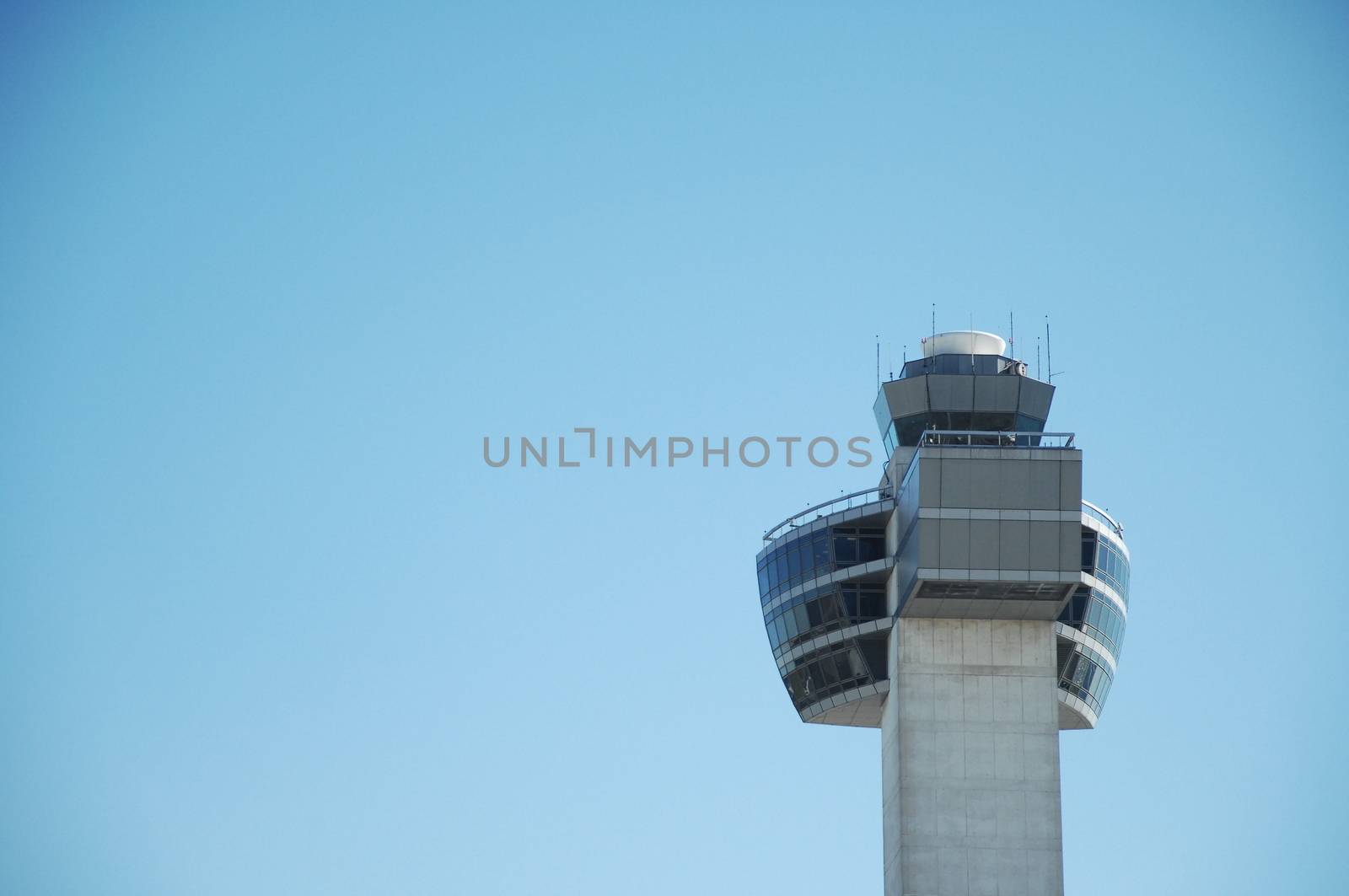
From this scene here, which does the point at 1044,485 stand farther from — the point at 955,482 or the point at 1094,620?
the point at 1094,620

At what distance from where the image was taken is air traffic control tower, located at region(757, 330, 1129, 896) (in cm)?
9994

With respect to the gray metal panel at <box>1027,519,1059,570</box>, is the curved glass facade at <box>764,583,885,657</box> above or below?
below

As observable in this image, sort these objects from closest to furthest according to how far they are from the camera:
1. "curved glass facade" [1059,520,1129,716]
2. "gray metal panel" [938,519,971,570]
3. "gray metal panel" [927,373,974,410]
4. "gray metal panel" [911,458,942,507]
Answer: "gray metal panel" [938,519,971,570] → "gray metal panel" [911,458,942,507] → "curved glass facade" [1059,520,1129,716] → "gray metal panel" [927,373,974,410]

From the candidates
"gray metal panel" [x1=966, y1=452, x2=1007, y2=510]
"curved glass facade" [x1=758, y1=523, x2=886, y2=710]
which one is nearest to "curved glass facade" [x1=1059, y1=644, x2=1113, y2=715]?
"curved glass facade" [x1=758, y1=523, x2=886, y2=710]

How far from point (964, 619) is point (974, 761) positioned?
6.76 m

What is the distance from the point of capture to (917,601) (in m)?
103

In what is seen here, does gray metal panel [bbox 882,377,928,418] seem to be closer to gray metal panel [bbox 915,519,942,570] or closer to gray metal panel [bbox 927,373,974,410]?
gray metal panel [bbox 927,373,974,410]

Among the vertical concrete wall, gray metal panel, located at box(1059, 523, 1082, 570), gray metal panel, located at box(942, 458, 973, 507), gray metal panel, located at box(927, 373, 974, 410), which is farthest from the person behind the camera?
gray metal panel, located at box(927, 373, 974, 410)

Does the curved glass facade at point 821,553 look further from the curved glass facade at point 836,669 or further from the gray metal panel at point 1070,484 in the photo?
the gray metal panel at point 1070,484

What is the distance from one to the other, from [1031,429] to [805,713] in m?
18.4

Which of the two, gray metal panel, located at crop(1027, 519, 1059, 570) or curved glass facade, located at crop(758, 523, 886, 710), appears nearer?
gray metal panel, located at crop(1027, 519, 1059, 570)

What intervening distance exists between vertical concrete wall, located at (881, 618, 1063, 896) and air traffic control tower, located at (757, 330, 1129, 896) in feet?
0.25

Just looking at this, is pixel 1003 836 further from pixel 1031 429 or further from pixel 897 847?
pixel 1031 429

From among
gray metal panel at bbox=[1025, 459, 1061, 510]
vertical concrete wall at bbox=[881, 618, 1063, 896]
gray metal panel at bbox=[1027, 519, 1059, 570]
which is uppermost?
gray metal panel at bbox=[1025, 459, 1061, 510]
